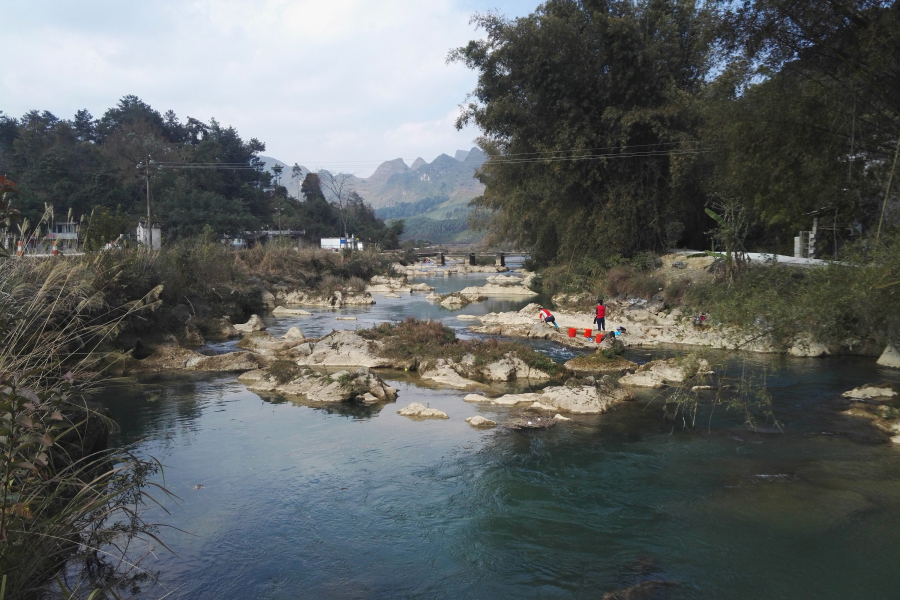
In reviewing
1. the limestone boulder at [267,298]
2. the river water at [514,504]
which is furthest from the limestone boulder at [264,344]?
the limestone boulder at [267,298]

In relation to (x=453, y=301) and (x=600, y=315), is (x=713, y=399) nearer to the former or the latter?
(x=600, y=315)

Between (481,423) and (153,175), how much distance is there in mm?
46378

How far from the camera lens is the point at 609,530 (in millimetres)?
7148

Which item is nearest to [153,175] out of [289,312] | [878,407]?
Result: [289,312]

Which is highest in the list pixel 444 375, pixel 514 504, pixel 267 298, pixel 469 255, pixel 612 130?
pixel 612 130

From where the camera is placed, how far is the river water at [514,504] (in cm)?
620

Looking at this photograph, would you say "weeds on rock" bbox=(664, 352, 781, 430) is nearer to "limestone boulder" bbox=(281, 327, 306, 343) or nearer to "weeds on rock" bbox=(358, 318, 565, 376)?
Answer: "weeds on rock" bbox=(358, 318, 565, 376)

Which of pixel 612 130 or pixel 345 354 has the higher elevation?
pixel 612 130

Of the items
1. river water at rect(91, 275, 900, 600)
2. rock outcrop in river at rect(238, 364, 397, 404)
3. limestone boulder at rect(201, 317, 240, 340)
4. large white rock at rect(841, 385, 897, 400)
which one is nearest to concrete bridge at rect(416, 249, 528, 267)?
limestone boulder at rect(201, 317, 240, 340)

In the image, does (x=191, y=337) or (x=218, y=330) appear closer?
(x=191, y=337)

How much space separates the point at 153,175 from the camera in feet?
159

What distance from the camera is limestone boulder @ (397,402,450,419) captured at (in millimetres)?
11250

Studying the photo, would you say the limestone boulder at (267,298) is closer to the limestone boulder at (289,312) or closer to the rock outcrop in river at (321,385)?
the limestone boulder at (289,312)

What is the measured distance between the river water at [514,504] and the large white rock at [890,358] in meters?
4.00
